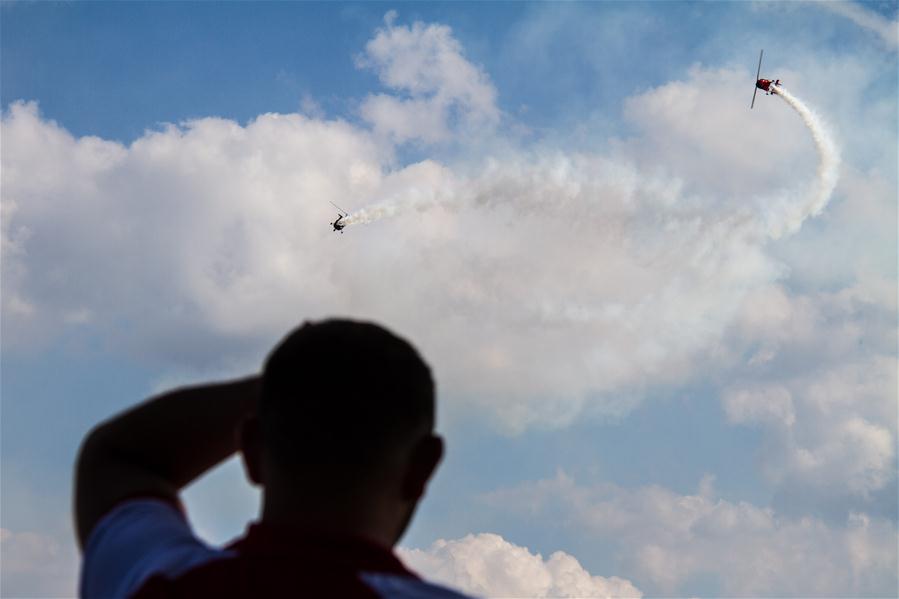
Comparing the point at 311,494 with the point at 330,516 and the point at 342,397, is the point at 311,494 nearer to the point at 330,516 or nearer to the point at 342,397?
the point at 330,516

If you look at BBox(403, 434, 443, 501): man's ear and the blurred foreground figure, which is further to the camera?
BBox(403, 434, 443, 501): man's ear

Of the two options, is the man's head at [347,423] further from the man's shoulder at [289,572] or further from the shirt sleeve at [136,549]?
the shirt sleeve at [136,549]

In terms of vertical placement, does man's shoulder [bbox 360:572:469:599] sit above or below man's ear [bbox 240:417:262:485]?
below

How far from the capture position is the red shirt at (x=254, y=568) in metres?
5.05

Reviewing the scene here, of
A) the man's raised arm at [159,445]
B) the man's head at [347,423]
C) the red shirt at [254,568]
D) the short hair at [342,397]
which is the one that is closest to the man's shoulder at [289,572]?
the red shirt at [254,568]

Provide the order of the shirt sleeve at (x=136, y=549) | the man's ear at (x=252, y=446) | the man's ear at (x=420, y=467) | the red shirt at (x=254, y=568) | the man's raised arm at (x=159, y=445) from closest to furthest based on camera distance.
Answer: the red shirt at (x=254, y=568) → the shirt sleeve at (x=136, y=549) → the man's ear at (x=420, y=467) → the man's ear at (x=252, y=446) → the man's raised arm at (x=159, y=445)

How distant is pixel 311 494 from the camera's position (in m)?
5.43

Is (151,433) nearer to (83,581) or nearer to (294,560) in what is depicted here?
(83,581)

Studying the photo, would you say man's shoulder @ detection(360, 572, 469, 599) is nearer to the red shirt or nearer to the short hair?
the red shirt

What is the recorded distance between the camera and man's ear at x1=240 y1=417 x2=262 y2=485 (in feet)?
19.2

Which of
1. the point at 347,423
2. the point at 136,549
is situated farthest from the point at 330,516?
the point at 136,549

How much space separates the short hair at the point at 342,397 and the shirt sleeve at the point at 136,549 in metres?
0.78

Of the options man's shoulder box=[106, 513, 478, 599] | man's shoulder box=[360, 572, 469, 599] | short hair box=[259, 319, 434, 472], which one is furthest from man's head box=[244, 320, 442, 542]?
man's shoulder box=[360, 572, 469, 599]

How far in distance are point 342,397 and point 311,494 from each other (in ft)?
1.97
